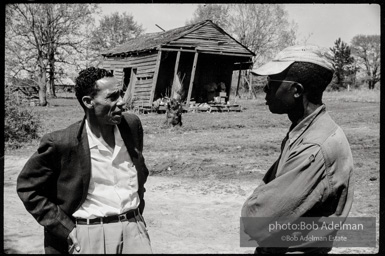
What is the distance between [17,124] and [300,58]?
10555 mm

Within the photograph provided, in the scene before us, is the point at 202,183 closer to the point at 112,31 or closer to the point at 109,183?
the point at 109,183

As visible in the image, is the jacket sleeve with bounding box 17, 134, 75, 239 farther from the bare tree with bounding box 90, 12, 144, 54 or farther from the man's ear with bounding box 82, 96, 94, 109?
the bare tree with bounding box 90, 12, 144, 54

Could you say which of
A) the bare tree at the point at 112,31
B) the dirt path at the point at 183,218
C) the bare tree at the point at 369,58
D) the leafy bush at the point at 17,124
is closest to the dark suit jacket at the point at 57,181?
the dirt path at the point at 183,218

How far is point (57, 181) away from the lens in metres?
2.52

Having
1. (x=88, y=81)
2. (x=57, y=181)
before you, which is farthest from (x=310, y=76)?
(x=57, y=181)

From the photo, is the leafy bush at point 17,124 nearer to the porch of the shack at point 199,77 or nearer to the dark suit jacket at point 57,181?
the porch of the shack at point 199,77

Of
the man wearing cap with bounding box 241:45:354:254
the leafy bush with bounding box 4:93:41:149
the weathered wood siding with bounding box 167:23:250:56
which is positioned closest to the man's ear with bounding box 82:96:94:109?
the man wearing cap with bounding box 241:45:354:254

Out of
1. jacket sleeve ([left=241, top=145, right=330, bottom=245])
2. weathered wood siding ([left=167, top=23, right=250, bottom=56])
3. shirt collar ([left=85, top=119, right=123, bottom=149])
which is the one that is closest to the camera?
jacket sleeve ([left=241, top=145, right=330, bottom=245])

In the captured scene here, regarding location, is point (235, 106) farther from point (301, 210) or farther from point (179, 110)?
point (301, 210)

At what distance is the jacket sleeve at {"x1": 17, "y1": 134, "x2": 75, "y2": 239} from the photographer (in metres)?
2.46

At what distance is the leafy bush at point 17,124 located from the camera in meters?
11.1

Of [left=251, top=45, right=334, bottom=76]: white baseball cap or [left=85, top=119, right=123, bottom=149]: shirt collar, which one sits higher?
[left=251, top=45, right=334, bottom=76]: white baseball cap

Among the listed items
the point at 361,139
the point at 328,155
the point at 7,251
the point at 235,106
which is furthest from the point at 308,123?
the point at 235,106

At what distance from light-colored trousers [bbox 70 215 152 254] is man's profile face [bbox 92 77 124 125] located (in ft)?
1.99
